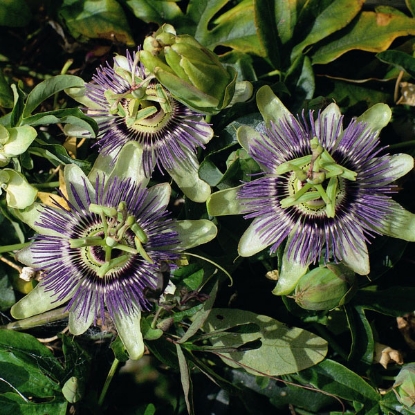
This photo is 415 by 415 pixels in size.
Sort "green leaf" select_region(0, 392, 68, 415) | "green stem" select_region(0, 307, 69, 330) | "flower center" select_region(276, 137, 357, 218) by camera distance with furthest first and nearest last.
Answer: "green stem" select_region(0, 307, 69, 330)
"green leaf" select_region(0, 392, 68, 415)
"flower center" select_region(276, 137, 357, 218)

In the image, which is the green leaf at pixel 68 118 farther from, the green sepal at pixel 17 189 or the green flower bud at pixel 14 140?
the green sepal at pixel 17 189

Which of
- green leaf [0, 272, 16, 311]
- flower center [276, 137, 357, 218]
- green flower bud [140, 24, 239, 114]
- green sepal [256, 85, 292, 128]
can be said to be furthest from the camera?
green leaf [0, 272, 16, 311]

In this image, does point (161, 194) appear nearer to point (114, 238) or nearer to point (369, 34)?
point (114, 238)

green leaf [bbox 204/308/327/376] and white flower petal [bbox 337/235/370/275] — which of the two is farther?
green leaf [bbox 204/308/327/376]

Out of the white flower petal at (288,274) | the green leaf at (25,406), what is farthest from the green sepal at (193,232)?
the green leaf at (25,406)

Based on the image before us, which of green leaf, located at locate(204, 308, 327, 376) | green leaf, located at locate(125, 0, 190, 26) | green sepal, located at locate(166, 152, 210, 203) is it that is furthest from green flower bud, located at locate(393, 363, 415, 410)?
green leaf, located at locate(125, 0, 190, 26)

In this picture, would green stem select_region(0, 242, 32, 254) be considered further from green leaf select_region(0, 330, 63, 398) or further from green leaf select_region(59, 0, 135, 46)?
green leaf select_region(59, 0, 135, 46)
